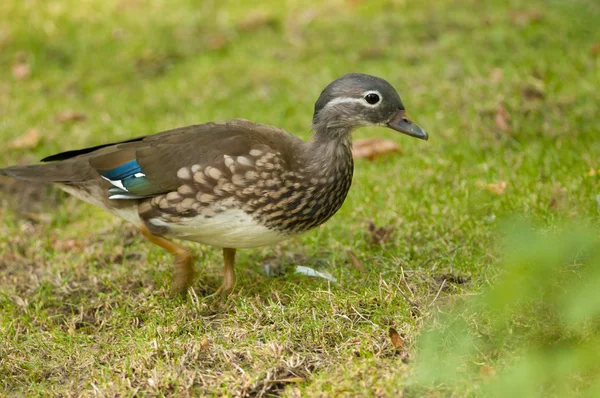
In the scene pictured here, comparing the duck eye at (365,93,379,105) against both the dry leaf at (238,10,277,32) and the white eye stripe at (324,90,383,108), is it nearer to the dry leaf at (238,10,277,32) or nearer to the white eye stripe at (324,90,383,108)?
the white eye stripe at (324,90,383,108)

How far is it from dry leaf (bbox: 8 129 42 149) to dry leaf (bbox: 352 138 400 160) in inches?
102

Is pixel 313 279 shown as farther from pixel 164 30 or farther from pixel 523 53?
pixel 164 30

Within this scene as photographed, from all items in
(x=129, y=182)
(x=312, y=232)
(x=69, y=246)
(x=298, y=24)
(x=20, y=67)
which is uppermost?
(x=298, y=24)

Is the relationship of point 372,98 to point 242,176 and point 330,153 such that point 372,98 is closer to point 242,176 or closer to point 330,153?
point 330,153

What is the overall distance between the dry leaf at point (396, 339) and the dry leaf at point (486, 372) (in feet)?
1.25

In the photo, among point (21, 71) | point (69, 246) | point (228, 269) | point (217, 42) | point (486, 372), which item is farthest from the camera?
point (217, 42)

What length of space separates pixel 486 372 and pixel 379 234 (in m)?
1.72

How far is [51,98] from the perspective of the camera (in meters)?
7.39

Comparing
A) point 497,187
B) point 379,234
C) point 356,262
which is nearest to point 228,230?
point 356,262

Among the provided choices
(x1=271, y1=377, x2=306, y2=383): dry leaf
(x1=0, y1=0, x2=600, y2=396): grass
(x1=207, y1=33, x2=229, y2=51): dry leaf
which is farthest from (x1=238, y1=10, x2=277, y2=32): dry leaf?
(x1=271, y1=377, x2=306, y2=383): dry leaf

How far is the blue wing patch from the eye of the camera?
4.00 metres

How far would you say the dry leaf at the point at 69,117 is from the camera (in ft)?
22.2

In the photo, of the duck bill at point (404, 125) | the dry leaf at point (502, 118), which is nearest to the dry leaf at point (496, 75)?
the dry leaf at point (502, 118)

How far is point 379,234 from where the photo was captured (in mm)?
4523
